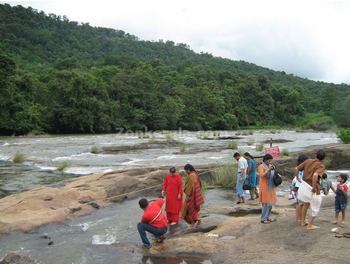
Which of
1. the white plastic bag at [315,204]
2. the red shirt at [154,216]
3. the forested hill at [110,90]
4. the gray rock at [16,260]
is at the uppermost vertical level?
the forested hill at [110,90]

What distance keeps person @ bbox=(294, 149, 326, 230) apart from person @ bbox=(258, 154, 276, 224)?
0.99 m

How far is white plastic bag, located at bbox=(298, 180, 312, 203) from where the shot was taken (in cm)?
984

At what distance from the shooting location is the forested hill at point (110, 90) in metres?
61.1

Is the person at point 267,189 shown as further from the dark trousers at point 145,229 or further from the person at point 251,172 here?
the person at point 251,172

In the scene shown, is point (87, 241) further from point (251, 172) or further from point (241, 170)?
point (251, 172)

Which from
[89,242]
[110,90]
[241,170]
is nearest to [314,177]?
[241,170]

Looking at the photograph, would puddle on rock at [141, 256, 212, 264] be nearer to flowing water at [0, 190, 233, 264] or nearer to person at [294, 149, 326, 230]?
flowing water at [0, 190, 233, 264]

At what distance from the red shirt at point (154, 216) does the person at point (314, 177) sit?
3090mm

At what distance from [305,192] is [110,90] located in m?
65.3

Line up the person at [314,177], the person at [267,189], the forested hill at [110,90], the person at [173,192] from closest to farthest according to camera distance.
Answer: the person at [314,177] < the person at [267,189] < the person at [173,192] < the forested hill at [110,90]

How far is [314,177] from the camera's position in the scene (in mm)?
9547

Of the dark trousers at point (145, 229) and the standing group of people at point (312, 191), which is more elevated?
the standing group of people at point (312, 191)

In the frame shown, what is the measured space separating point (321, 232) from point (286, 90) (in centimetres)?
11003

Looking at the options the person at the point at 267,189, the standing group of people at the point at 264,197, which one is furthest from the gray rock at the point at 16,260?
the person at the point at 267,189
